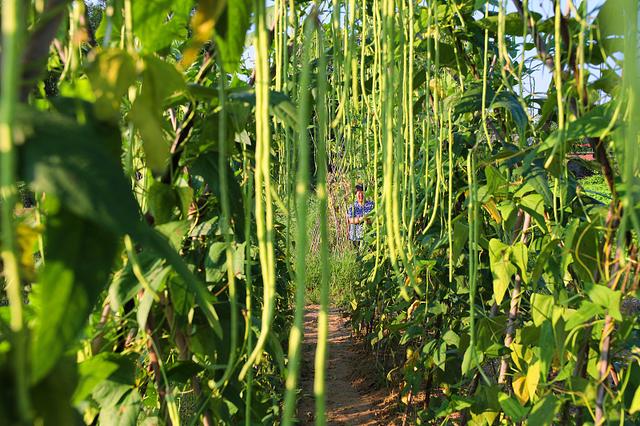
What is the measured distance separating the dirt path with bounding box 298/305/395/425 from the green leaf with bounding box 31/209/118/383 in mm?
3005

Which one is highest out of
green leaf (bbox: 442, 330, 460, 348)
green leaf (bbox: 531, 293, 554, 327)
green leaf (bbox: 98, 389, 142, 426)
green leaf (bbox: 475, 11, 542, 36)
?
green leaf (bbox: 475, 11, 542, 36)

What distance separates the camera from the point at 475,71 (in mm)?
1295

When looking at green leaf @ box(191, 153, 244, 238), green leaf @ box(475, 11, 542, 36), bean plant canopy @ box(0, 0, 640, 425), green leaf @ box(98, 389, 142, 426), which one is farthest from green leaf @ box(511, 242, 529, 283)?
green leaf @ box(98, 389, 142, 426)

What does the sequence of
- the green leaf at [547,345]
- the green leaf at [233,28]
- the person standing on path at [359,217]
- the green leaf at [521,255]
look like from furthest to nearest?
the person standing on path at [359,217]
the green leaf at [521,255]
the green leaf at [547,345]
the green leaf at [233,28]

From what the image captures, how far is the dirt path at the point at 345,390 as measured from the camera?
10.9 ft

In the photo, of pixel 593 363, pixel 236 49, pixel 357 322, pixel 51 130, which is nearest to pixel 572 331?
pixel 593 363

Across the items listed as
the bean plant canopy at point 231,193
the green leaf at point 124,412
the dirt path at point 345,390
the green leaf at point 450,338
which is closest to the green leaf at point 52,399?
the bean plant canopy at point 231,193

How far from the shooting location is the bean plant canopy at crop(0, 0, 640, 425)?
0.31 m

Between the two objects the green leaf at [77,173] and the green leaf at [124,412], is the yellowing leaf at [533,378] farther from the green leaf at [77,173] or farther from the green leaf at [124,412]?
the green leaf at [77,173]

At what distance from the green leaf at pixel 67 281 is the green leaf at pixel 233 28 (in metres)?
0.20

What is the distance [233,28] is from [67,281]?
0.87 ft

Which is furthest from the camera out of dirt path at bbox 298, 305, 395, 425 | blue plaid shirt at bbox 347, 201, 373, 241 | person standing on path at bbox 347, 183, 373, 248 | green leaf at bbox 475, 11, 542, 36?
blue plaid shirt at bbox 347, 201, 373, 241

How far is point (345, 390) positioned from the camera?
3865 millimetres

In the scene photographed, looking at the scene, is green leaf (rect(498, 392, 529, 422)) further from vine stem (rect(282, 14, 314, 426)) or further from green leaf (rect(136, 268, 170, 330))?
vine stem (rect(282, 14, 314, 426))
